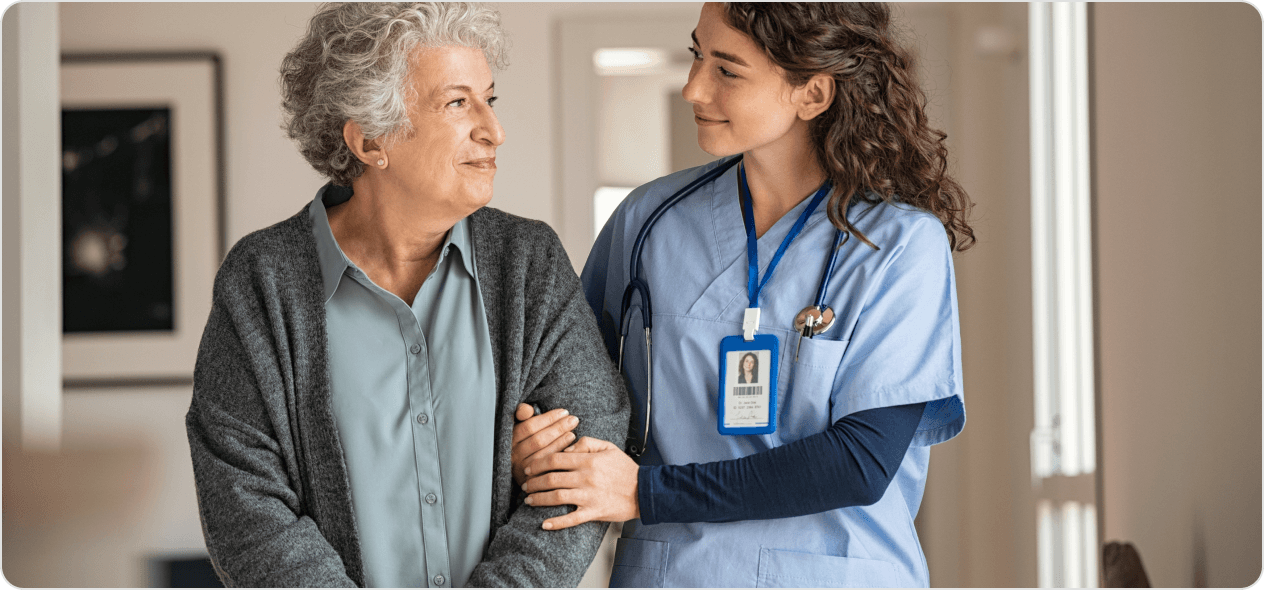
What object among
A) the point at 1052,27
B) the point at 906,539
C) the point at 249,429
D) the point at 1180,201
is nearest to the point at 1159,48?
the point at 1180,201

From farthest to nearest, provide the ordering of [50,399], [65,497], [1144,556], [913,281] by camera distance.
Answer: [65,497] → [50,399] → [1144,556] → [913,281]

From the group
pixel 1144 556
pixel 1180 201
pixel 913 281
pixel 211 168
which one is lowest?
pixel 1144 556

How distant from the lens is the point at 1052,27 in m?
2.74

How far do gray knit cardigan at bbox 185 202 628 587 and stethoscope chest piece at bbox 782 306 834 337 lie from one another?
0.27m

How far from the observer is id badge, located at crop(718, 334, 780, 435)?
4.16 ft

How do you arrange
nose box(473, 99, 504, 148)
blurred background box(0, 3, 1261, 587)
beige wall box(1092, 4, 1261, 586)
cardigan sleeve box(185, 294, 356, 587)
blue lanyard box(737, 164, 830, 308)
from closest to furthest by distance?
cardigan sleeve box(185, 294, 356, 587) → nose box(473, 99, 504, 148) → blue lanyard box(737, 164, 830, 308) → beige wall box(1092, 4, 1261, 586) → blurred background box(0, 3, 1261, 587)

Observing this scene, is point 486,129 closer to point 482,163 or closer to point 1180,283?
point 482,163

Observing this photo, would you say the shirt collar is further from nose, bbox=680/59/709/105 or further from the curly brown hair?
the curly brown hair

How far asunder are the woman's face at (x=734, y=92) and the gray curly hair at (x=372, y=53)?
0.93ft

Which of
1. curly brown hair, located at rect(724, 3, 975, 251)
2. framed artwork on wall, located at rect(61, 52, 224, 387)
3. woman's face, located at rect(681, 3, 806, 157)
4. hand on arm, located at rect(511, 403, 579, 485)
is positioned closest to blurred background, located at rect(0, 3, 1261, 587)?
framed artwork on wall, located at rect(61, 52, 224, 387)

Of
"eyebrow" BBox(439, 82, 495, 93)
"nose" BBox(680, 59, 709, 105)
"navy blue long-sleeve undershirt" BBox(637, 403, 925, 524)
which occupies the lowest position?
"navy blue long-sleeve undershirt" BBox(637, 403, 925, 524)

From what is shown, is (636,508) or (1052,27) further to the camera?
(1052,27)

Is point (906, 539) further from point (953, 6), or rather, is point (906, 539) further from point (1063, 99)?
point (953, 6)

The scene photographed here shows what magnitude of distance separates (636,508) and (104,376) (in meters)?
2.40
